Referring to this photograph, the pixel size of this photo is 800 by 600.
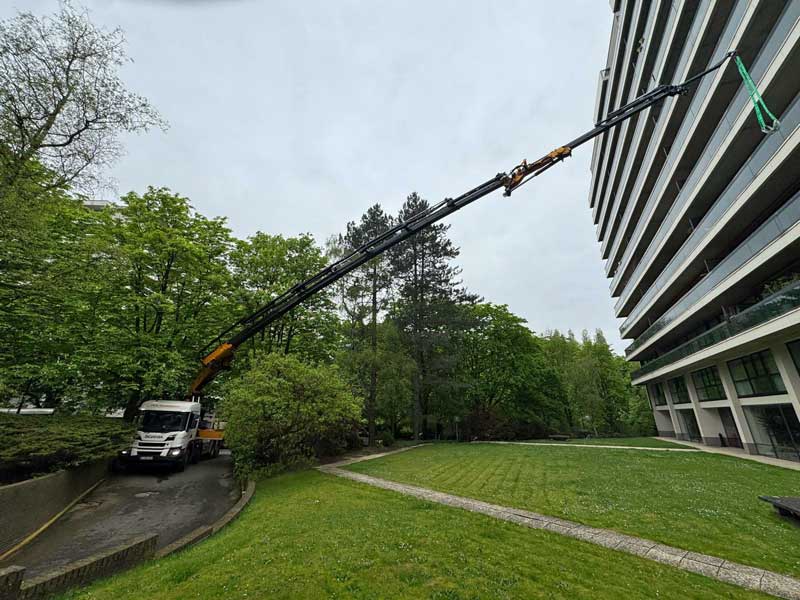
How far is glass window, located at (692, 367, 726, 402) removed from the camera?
23427 millimetres

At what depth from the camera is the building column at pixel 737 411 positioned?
797 inches

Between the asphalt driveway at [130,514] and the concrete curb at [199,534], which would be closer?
the concrete curb at [199,534]

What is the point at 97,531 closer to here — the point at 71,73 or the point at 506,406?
the point at 71,73

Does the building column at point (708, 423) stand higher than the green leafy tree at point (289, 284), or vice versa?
the green leafy tree at point (289, 284)

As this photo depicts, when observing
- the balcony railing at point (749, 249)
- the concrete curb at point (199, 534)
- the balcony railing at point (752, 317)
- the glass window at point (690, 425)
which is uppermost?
the balcony railing at point (749, 249)

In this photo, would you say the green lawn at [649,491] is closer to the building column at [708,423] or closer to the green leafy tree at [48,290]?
the building column at [708,423]

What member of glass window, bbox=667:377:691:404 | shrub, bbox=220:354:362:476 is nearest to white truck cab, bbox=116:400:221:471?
shrub, bbox=220:354:362:476

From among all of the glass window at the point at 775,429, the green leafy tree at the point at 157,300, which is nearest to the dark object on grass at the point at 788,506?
the glass window at the point at 775,429

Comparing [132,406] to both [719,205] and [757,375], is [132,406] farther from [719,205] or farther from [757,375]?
[757,375]

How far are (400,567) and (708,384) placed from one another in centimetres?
3060

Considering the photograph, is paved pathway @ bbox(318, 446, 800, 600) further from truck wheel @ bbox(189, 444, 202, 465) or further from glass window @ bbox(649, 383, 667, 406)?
glass window @ bbox(649, 383, 667, 406)

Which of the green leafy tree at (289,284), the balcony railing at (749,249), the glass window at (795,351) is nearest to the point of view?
the balcony railing at (749,249)

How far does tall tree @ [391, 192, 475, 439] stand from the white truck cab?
16602 mm

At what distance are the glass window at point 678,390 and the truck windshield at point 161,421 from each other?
3723 cm
